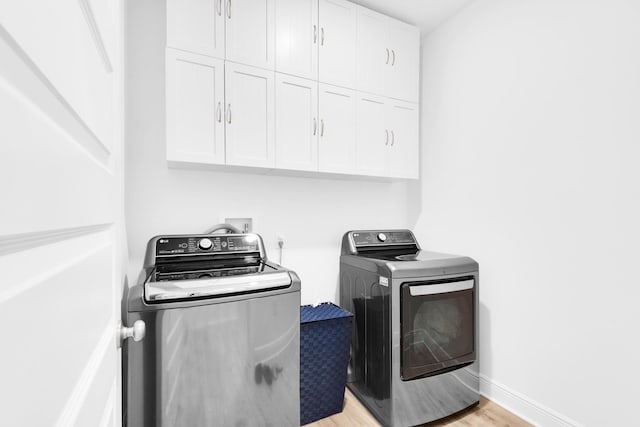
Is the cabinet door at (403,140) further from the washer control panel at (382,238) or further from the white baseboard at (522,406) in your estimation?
the white baseboard at (522,406)

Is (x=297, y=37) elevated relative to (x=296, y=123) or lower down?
elevated

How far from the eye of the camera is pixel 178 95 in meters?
1.65

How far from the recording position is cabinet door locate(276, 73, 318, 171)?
192cm

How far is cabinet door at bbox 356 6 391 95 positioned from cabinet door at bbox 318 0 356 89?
0.17 ft

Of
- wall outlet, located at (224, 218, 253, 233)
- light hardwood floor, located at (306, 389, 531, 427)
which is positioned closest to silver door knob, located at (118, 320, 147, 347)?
wall outlet, located at (224, 218, 253, 233)

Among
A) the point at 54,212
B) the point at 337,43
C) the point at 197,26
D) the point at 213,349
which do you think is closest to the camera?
the point at 54,212

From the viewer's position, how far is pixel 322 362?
1.84 metres

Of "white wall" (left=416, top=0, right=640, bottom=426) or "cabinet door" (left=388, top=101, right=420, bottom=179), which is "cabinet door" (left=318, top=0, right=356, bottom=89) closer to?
"cabinet door" (left=388, top=101, right=420, bottom=179)

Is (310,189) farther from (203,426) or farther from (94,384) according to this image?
(94,384)

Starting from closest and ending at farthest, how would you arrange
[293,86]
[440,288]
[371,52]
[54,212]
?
1. [54,212]
2. [440,288]
3. [293,86]
4. [371,52]

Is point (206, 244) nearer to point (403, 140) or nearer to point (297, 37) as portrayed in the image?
point (297, 37)

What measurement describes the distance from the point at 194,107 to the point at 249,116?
0.31m

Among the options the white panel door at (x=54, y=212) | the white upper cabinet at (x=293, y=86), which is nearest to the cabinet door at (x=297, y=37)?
the white upper cabinet at (x=293, y=86)

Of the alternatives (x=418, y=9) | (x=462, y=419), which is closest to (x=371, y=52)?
(x=418, y=9)
